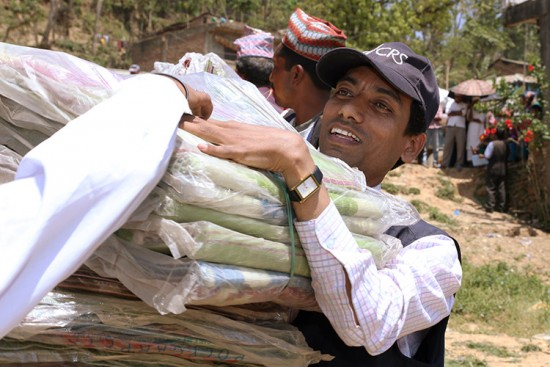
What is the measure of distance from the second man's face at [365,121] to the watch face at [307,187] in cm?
61

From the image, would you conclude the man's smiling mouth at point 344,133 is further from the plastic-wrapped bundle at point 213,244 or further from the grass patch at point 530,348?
the grass patch at point 530,348

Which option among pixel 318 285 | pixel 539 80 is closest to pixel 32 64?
pixel 318 285

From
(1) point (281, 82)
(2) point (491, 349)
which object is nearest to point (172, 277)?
(1) point (281, 82)

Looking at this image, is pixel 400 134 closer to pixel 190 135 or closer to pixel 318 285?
pixel 318 285

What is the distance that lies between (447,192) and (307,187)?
13.3 m

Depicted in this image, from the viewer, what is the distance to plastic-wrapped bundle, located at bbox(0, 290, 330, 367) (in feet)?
4.56

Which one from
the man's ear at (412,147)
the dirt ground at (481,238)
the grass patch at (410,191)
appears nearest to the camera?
the man's ear at (412,147)

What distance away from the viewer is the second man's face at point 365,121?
6.91 feet

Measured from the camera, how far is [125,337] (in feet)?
4.75

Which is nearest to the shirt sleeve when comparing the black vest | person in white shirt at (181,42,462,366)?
person in white shirt at (181,42,462,366)

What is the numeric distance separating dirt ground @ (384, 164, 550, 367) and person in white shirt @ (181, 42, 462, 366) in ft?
14.3

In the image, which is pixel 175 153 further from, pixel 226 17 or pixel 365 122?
pixel 226 17

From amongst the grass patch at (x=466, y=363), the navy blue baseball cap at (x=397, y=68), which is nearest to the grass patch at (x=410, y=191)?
the grass patch at (x=466, y=363)

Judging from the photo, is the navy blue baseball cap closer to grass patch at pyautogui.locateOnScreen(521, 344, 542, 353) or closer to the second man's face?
the second man's face
